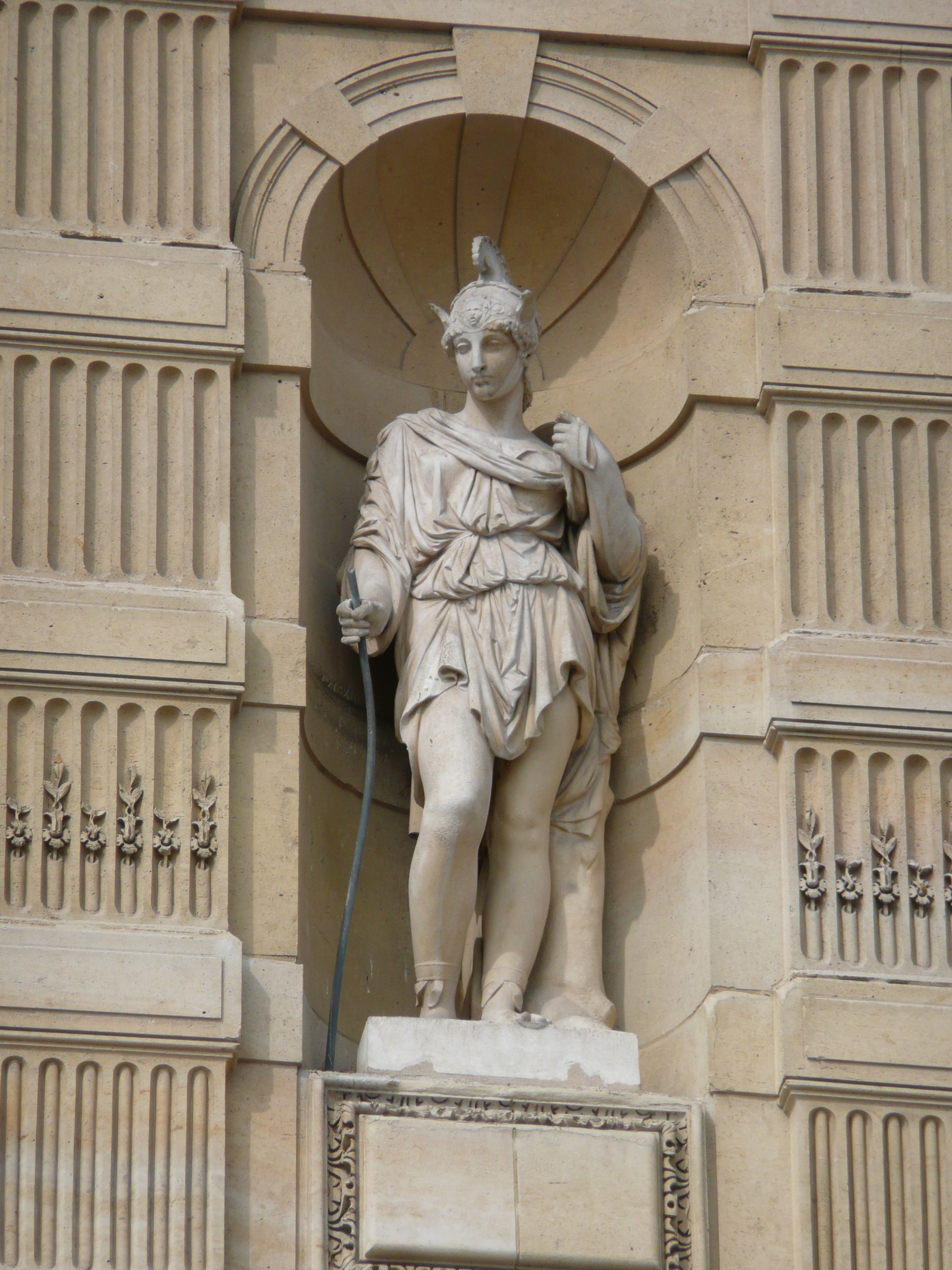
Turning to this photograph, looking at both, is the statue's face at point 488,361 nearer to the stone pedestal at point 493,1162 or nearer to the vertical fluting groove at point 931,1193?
the stone pedestal at point 493,1162

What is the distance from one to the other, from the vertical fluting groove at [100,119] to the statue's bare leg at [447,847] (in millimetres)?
2130

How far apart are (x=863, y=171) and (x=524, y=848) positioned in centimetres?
282

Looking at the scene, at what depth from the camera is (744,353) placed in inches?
440

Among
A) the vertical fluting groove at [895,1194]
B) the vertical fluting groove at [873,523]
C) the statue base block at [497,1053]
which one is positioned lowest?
the vertical fluting groove at [895,1194]

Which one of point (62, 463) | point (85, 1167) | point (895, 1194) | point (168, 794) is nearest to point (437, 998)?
point (168, 794)

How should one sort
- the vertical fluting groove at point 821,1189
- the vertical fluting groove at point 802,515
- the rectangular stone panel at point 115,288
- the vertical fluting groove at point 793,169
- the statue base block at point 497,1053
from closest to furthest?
the vertical fluting groove at point 821,1189 < the statue base block at point 497,1053 < the rectangular stone panel at point 115,288 < the vertical fluting groove at point 802,515 < the vertical fluting groove at point 793,169

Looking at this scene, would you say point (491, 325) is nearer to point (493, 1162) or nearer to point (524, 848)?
point (524, 848)

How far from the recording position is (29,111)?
10992mm

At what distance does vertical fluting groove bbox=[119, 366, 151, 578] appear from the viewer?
34.4 ft

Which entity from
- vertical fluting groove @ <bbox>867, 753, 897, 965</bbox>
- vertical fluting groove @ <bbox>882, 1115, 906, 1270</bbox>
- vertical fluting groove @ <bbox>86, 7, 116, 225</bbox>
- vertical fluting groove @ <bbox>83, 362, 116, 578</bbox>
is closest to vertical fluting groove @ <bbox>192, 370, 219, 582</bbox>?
vertical fluting groove @ <bbox>83, 362, 116, 578</bbox>

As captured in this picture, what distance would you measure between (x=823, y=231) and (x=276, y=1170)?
396cm

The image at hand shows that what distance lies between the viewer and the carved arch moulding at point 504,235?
1119 cm

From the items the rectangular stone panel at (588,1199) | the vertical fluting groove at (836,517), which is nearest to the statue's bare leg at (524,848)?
the rectangular stone panel at (588,1199)

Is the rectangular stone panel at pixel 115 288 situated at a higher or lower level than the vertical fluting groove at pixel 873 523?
higher
